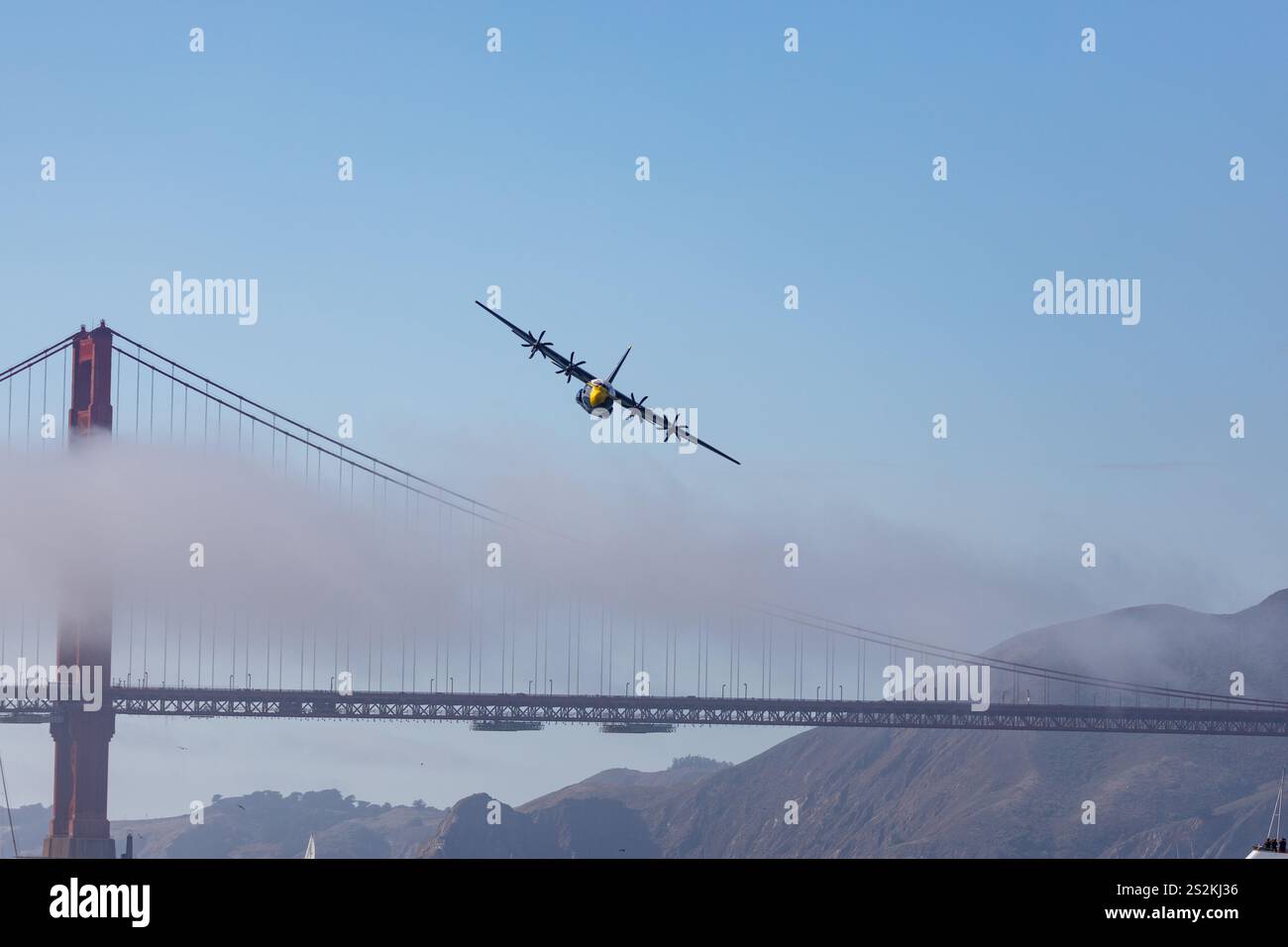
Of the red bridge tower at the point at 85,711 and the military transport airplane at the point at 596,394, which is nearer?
the military transport airplane at the point at 596,394

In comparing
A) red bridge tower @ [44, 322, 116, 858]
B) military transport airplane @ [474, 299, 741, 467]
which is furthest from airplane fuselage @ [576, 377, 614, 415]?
red bridge tower @ [44, 322, 116, 858]

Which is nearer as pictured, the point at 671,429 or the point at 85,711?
the point at 671,429

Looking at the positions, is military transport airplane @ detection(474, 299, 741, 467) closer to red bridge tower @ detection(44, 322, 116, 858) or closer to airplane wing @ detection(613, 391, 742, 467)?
airplane wing @ detection(613, 391, 742, 467)

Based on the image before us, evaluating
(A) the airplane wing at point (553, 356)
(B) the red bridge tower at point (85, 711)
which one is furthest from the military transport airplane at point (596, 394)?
(B) the red bridge tower at point (85, 711)

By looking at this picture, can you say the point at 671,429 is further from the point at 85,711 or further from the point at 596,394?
the point at 85,711

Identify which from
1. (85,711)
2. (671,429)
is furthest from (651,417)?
(85,711)

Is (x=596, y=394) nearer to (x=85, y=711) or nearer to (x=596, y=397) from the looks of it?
(x=596, y=397)

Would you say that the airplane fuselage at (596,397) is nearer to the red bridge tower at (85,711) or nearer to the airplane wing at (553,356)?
the airplane wing at (553,356)
